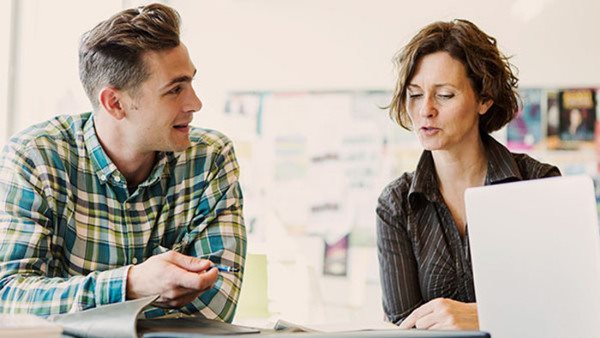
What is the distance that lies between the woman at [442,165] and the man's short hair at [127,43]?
575 mm

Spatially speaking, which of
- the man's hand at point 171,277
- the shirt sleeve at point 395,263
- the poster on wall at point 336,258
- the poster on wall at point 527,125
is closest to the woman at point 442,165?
the shirt sleeve at point 395,263

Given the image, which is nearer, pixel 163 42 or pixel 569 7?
pixel 163 42

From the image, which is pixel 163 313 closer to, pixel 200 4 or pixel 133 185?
pixel 133 185

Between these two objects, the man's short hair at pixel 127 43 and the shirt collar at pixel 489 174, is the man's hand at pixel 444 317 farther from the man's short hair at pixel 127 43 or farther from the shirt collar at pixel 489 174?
the man's short hair at pixel 127 43

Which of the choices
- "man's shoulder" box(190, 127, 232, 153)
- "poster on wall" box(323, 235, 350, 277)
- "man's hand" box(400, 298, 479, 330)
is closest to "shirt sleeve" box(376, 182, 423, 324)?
"man's hand" box(400, 298, 479, 330)

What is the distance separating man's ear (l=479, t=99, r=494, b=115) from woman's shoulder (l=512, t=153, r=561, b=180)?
13 centimetres

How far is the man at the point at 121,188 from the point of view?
1333 millimetres

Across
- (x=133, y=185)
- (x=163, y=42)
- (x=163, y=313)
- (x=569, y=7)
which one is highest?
(x=569, y=7)

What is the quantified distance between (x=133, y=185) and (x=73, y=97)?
60.3 inches

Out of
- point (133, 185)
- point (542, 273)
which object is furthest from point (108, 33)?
point (542, 273)

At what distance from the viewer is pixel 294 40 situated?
3441 millimetres

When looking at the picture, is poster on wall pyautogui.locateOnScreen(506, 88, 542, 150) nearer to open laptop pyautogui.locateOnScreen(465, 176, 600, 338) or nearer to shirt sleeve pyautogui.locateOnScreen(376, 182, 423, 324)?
shirt sleeve pyautogui.locateOnScreen(376, 182, 423, 324)

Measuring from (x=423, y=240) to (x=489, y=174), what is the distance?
21 centimetres

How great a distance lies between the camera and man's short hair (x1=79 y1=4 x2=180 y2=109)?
1.61 meters
